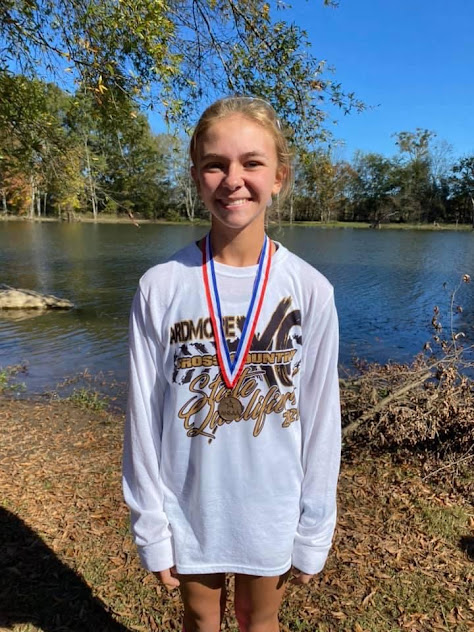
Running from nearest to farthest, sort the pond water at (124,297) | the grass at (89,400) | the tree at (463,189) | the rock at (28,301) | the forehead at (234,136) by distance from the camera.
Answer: the forehead at (234,136), the grass at (89,400), the pond water at (124,297), the rock at (28,301), the tree at (463,189)

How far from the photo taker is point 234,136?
5.09 ft

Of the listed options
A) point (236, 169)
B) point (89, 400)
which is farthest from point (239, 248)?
point (89, 400)

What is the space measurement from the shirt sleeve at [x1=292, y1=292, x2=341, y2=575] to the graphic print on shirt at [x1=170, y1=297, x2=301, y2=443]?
110 millimetres

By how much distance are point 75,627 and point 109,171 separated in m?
6.05

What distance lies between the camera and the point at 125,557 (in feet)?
9.92

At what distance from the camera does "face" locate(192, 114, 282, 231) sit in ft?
5.11

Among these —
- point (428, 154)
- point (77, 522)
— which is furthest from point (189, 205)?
point (77, 522)

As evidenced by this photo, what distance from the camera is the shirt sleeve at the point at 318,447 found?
5.47 ft

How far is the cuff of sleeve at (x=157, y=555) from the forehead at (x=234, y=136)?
1.43 metres

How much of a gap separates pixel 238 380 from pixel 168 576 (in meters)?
0.78

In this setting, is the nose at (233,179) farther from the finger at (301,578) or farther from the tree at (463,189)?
A: the tree at (463,189)

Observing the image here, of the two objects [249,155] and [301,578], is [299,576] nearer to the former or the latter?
[301,578]

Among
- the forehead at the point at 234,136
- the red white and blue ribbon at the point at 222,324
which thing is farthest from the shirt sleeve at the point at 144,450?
the forehead at the point at 234,136

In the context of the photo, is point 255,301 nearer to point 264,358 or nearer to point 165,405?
point 264,358
